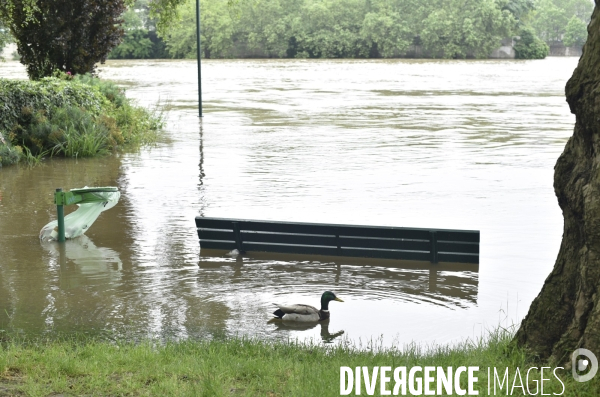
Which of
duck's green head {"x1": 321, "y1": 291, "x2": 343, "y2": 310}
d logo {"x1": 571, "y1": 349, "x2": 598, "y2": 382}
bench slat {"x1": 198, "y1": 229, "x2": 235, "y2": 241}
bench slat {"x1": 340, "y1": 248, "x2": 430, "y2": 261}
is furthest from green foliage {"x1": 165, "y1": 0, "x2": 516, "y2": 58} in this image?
d logo {"x1": 571, "y1": 349, "x2": 598, "y2": 382}

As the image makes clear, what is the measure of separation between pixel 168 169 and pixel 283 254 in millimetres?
7091

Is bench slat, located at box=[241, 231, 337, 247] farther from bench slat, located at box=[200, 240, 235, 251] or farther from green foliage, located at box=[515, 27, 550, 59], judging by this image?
green foliage, located at box=[515, 27, 550, 59]

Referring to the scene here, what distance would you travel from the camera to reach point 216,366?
5840 mm

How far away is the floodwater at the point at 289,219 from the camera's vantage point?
26.1 feet

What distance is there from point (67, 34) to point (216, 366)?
18.0 metres

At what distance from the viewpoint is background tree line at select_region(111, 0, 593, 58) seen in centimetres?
9162

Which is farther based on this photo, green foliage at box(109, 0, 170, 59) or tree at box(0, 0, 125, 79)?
green foliage at box(109, 0, 170, 59)

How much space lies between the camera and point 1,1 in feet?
52.7

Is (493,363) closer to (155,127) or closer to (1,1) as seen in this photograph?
(1,1)

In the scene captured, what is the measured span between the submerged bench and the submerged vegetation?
27.0ft

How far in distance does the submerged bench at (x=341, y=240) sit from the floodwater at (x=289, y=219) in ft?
0.49

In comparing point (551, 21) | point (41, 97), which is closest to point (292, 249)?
point (41, 97)

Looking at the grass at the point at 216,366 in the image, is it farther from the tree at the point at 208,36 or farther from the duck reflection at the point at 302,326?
the tree at the point at 208,36

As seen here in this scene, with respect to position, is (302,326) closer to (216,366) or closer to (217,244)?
(216,366)
